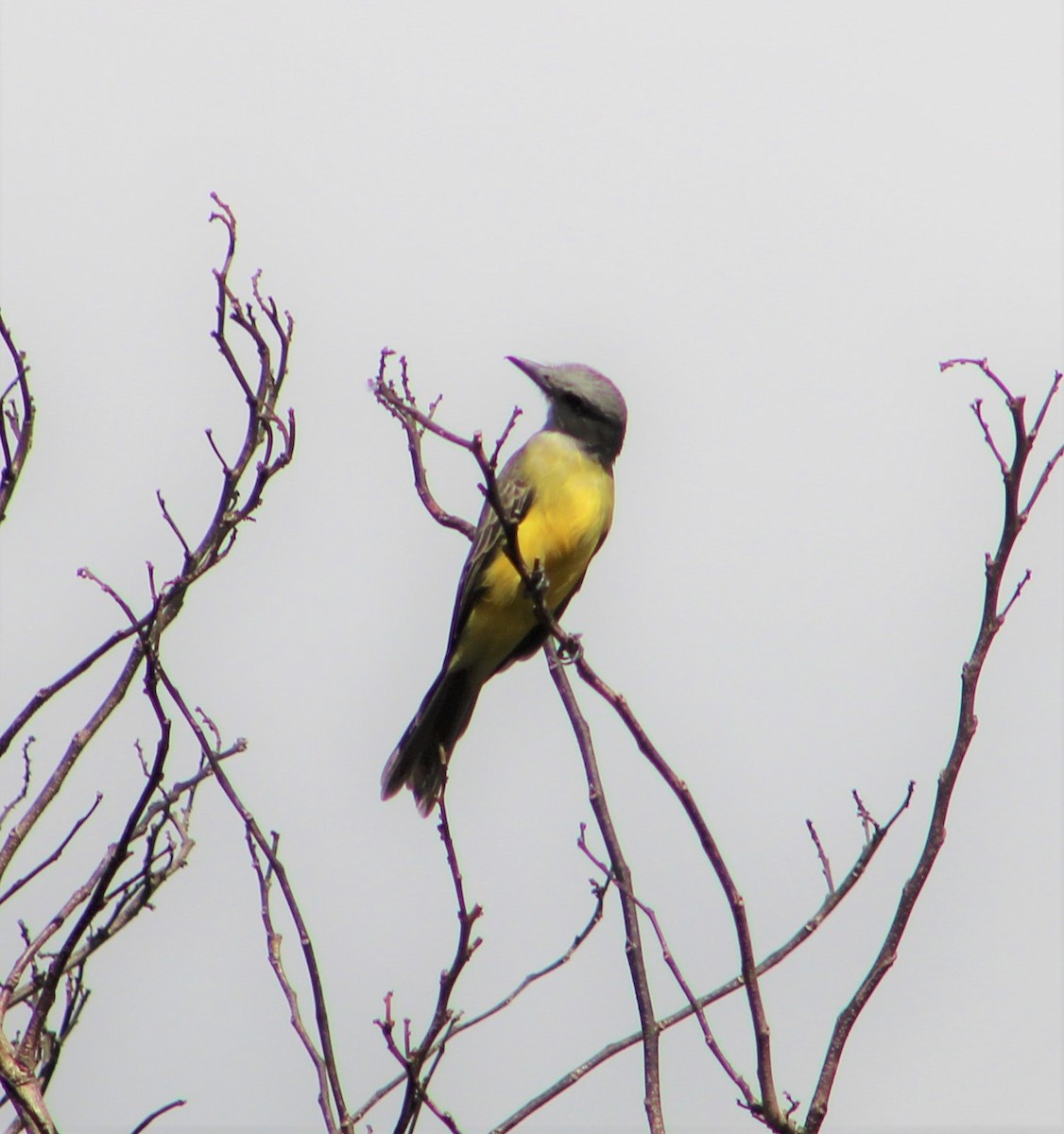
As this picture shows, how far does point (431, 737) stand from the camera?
7.82 metres

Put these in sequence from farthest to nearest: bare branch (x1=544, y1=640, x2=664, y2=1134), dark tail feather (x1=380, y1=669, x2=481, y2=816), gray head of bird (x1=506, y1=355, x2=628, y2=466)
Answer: gray head of bird (x1=506, y1=355, x2=628, y2=466) → dark tail feather (x1=380, y1=669, x2=481, y2=816) → bare branch (x1=544, y1=640, x2=664, y2=1134)

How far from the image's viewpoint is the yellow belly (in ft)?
24.4

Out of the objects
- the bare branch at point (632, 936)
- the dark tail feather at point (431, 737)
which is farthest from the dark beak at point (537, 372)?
the bare branch at point (632, 936)

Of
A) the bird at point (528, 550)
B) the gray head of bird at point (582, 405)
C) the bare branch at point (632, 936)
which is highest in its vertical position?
the gray head of bird at point (582, 405)

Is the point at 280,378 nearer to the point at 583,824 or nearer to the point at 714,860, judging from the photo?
the point at 583,824

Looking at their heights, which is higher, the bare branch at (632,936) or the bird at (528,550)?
the bird at (528,550)

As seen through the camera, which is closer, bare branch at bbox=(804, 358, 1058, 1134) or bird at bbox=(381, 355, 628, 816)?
bare branch at bbox=(804, 358, 1058, 1134)

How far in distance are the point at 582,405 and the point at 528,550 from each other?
1.08 meters

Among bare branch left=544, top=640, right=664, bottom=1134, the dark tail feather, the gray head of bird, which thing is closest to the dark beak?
the gray head of bird

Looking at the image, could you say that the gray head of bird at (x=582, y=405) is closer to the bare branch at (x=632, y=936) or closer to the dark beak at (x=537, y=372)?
the dark beak at (x=537, y=372)

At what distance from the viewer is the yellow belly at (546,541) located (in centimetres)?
743

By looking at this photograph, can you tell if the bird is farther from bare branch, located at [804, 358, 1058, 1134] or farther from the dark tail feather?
bare branch, located at [804, 358, 1058, 1134]

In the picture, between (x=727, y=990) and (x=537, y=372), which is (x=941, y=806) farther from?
(x=537, y=372)

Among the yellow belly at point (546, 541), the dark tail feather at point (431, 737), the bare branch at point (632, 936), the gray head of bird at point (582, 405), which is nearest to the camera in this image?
the bare branch at point (632, 936)
